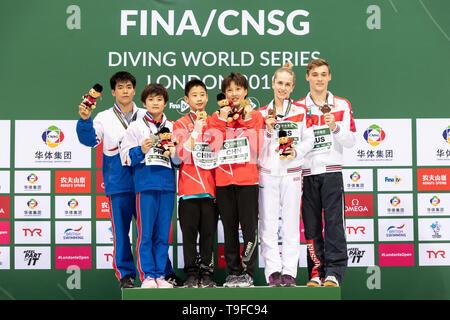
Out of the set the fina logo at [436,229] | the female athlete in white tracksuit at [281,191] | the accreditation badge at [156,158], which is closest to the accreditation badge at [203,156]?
the accreditation badge at [156,158]

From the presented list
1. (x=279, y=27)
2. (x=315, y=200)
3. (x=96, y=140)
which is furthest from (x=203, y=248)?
(x=279, y=27)

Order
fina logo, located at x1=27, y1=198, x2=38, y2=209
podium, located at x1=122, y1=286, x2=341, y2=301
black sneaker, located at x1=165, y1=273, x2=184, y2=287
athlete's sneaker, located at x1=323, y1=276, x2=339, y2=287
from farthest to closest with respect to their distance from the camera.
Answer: fina logo, located at x1=27, y1=198, x2=38, y2=209 < black sneaker, located at x1=165, y1=273, x2=184, y2=287 < athlete's sneaker, located at x1=323, y1=276, x2=339, y2=287 < podium, located at x1=122, y1=286, x2=341, y2=301

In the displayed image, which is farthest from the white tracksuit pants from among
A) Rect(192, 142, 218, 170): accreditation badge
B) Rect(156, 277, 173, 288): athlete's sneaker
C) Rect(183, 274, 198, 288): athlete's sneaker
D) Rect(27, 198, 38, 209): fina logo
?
Rect(27, 198, 38, 209): fina logo

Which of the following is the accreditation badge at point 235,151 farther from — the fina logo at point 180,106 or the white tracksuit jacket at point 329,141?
the fina logo at point 180,106

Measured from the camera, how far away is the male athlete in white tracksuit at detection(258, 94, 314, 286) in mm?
3693

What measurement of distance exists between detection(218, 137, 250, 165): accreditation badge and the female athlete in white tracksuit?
0.16 m

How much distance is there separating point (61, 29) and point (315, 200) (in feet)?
8.79

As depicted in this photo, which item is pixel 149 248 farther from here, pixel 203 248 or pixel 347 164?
pixel 347 164

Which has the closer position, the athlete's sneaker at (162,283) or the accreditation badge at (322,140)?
the athlete's sneaker at (162,283)

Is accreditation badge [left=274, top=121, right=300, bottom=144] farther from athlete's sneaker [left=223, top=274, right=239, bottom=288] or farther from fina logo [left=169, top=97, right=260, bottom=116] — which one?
athlete's sneaker [left=223, top=274, right=239, bottom=288]

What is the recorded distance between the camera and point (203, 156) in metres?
3.73

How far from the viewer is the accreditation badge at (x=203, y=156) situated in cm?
372

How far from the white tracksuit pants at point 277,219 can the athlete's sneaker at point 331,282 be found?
0.74 feet

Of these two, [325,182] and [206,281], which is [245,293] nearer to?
[206,281]
